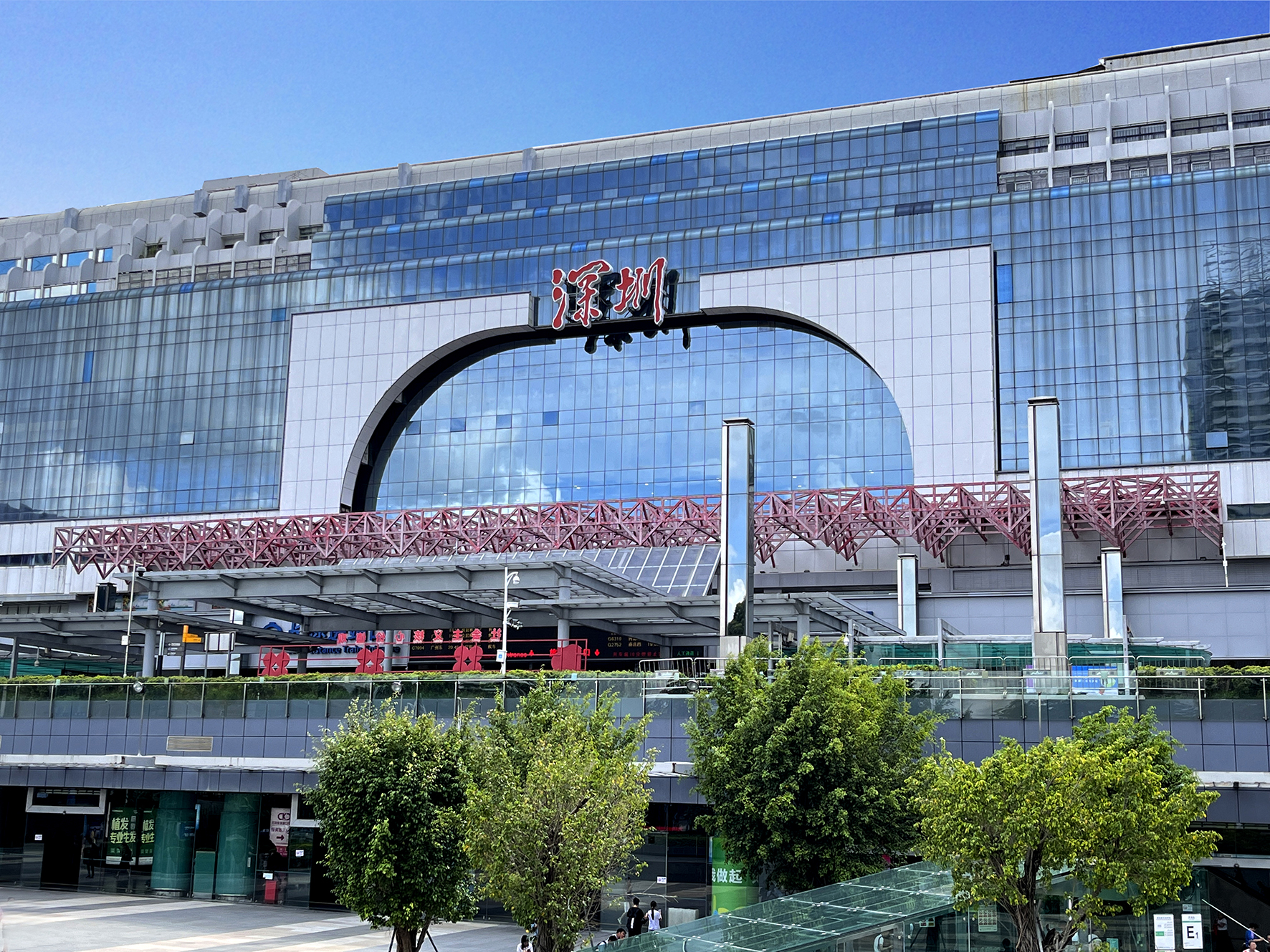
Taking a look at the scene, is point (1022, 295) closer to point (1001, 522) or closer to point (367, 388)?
point (1001, 522)

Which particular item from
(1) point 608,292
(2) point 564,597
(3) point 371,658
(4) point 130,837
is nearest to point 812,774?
(2) point 564,597

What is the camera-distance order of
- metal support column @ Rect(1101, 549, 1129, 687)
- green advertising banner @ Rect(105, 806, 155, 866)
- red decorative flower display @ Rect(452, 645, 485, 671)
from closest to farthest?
green advertising banner @ Rect(105, 806, 155, 866) → red decorative flower display @ Rect(452, 645, 485, 671) → metal support column @ Rect(1101, 549, 1129, 687)

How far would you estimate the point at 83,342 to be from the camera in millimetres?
97000

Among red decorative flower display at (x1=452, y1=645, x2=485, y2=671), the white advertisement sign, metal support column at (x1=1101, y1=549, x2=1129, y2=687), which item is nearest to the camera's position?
the white advertisement sign

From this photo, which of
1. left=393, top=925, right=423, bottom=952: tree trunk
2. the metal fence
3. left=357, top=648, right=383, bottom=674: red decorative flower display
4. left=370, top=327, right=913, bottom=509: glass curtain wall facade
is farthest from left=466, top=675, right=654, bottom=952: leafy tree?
left=370, top=327, right=913, bottom=509: glass curtain wall facade

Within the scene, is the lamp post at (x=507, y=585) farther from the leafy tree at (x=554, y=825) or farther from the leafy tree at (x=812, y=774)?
the leafy tree at (x=554, y=825)

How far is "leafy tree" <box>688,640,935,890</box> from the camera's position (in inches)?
1233

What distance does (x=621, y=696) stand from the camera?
135ft

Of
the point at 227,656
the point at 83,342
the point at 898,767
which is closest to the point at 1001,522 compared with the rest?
the point at 898,767

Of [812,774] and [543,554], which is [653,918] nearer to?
[812,774]

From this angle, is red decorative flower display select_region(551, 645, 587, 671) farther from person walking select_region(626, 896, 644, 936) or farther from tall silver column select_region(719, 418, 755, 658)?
person walking select_region(626, 896, 644, 936)

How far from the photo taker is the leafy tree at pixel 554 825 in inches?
1019

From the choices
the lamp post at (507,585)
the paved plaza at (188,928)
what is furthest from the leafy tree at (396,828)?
the lamp post at (507,585)

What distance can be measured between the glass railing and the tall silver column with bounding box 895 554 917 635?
29.5 metres
